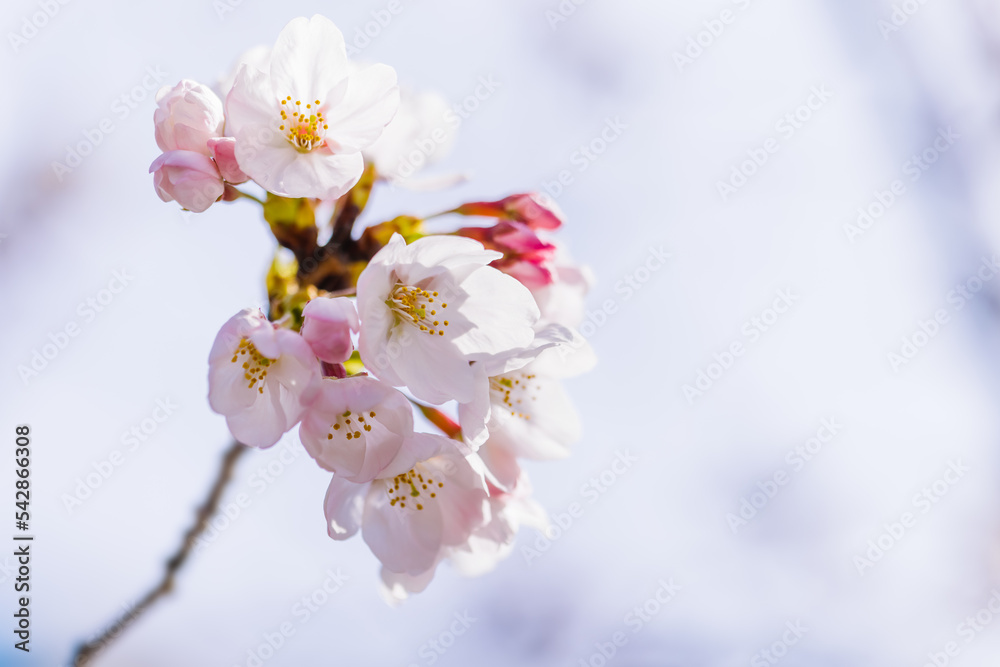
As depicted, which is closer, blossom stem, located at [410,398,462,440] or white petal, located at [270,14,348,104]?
white petal, located at [270,14,348,104]

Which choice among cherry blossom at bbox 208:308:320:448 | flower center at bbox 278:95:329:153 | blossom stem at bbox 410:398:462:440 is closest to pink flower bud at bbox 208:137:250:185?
flower center at bbox 278:95:329:153

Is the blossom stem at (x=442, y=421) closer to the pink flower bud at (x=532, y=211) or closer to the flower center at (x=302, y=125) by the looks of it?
the pink flower bud at (x=532, y=211)

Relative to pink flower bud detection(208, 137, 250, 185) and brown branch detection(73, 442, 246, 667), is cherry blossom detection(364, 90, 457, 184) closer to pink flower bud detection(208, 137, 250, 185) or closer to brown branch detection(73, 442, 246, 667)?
pink flower bud detection(208, 137, 250, 185)

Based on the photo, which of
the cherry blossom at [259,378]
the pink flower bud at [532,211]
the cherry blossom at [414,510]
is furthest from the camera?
the pink flower bud at [532,211]

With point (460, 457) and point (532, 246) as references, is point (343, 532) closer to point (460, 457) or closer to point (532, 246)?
point (460, 457)

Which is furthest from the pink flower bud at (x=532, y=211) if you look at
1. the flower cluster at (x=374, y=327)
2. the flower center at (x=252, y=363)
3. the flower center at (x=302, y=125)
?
the flower center at (x=252, y=363)

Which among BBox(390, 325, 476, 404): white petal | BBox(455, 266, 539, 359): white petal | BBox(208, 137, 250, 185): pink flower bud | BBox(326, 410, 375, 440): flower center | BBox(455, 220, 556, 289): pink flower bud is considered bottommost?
BBox(326, 410, 375, 440): flower center

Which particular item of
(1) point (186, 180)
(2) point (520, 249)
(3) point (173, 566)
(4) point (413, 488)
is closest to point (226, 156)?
(1) point (186, 180)
